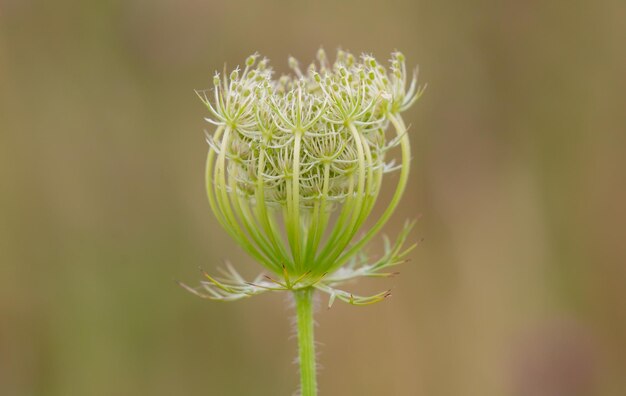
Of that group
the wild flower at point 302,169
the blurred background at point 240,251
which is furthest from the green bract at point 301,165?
the blurred background at point 240,251

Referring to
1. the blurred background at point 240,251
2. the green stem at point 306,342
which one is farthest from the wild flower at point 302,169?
the blurred background at point 240,251

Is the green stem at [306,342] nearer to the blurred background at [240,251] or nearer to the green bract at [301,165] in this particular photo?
the green bract at [301,165]

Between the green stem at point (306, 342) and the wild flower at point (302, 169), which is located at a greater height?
the wild flower at point (302, 169)

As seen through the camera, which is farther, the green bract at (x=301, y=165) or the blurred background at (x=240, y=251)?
the blurred background at (x=240, y=251)

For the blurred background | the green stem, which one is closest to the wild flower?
the green stem

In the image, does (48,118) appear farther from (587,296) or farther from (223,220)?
(587,296)

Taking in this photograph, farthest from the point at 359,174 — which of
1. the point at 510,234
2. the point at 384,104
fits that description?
the point at 510,234

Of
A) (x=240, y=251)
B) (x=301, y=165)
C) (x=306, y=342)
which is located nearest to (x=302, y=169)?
(x=301, y=165)
